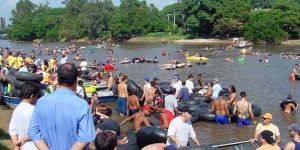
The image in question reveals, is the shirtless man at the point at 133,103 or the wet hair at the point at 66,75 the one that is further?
the shirtless man at the point at 133,103

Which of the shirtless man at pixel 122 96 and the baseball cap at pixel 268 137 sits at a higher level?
the baseball cap at pixel 268 137

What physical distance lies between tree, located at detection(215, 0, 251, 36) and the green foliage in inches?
118

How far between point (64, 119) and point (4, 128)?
7218 mm

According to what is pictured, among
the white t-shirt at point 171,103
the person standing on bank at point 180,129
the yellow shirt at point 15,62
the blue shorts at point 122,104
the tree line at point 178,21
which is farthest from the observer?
the tree line at point 178,21

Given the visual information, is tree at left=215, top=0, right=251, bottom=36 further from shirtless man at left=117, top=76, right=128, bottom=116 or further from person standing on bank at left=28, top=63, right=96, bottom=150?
person standing on bank at left=28, top=63, right=96, bottom=150

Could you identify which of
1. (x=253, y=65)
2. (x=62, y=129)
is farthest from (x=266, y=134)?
(x=253, y=65)

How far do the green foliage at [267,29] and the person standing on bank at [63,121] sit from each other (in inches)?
2354

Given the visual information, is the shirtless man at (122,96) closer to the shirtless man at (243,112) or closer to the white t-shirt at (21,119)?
the shirtless man at (243,112)

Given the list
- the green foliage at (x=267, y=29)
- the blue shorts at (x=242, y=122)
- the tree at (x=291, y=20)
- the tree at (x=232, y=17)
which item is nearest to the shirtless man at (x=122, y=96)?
the blue shorts at (x=242, y=122)

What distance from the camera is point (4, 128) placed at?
9.05m

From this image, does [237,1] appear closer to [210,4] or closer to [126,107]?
[210,4]

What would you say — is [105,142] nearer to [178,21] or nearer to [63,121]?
[63,121]

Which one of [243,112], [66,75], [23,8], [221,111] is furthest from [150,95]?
[23,8]

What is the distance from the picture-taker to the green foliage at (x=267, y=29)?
57344 millimetres
